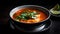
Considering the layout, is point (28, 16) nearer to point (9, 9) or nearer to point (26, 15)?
point (26, 15)

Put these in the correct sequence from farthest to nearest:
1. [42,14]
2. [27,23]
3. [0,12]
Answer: [0,12], [42,14], [27,23]

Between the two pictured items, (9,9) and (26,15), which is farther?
(9,9)

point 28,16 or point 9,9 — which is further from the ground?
point 9,9

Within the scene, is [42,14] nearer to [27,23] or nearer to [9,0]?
[27,23]

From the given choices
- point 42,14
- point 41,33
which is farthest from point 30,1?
point 41,33

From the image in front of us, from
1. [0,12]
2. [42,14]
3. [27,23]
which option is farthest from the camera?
[0,12]

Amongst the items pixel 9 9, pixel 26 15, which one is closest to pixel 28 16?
pixel 26 15

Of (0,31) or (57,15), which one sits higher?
(57,15)

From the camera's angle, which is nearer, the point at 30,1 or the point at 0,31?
the point at 0,31
